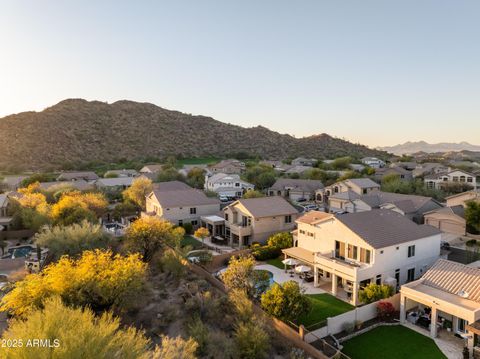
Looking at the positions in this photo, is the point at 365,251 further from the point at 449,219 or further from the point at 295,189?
the point at 295,189

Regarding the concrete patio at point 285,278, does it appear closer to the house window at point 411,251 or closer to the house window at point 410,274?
the house window at point 410,274

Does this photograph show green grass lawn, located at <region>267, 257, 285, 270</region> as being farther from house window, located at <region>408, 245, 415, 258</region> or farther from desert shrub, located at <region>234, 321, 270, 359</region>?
desert shrub, located at <region>234, 321, 270, 359</region>

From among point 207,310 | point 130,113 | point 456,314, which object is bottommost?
point 207,310

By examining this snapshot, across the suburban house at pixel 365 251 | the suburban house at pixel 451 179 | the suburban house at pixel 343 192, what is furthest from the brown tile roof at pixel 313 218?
the suburban house at pixel 451 179

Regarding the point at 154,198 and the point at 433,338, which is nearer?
the point at 433,338

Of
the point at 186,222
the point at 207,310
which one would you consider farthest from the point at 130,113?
the point at 207,310

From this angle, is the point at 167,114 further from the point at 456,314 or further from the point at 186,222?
the point at 456,314
